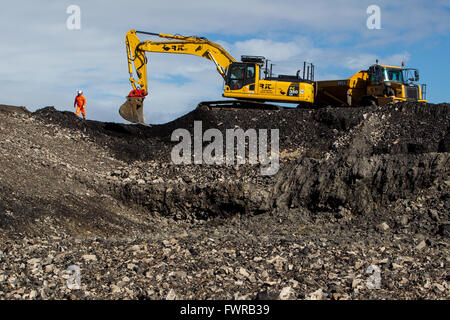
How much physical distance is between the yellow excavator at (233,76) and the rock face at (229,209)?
1.60 meters

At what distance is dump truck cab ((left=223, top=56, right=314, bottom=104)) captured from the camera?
1745cm

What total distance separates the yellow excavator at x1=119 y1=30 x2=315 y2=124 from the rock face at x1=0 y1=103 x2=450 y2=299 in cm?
160

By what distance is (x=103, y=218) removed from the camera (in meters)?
10.2

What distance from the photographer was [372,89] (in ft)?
56.6

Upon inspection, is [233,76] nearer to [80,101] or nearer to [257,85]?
[257,85]

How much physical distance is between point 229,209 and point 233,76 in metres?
6.98

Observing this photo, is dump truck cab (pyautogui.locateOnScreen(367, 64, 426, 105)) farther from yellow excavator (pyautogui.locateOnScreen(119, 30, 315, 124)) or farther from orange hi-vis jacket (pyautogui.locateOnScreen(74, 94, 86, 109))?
orange hi-vis jacket (pyautogui.locateOnScreen(74, 94, 86, 109))

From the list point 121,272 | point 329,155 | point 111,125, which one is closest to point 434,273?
point 121,272

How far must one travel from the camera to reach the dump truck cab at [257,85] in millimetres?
17453

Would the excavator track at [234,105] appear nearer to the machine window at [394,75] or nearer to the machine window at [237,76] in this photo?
the machine window at [237,76]

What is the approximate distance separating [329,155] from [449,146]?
2734 millimetres
